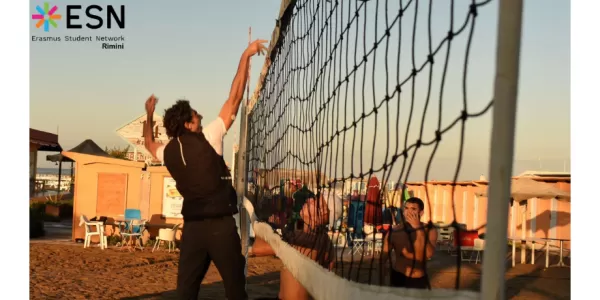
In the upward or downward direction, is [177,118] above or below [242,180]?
above

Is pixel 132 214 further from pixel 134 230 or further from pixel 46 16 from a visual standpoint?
pixel 46 16

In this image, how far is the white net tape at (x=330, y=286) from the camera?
1.49 meters

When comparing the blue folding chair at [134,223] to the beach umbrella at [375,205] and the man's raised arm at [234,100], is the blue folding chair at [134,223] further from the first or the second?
the man's raised arm at [234,100]

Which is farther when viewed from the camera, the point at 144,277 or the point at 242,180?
the point at 144,277

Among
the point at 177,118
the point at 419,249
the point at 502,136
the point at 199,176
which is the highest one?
the point at 177,118

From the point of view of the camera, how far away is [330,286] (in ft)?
7.93

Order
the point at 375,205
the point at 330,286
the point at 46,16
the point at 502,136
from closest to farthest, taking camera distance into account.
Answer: the point at 502,136, the point at 330,286, the point at 375,205, the point at 46,16

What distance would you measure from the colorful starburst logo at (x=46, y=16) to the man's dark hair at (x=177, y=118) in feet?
17.2

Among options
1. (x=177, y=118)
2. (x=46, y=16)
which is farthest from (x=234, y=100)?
(x=46, y=16)

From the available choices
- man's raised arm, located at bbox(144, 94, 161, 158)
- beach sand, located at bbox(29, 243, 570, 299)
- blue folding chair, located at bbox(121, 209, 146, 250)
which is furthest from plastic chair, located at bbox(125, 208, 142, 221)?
man's raised arm, located at bbox(144, 94, 161, 158)

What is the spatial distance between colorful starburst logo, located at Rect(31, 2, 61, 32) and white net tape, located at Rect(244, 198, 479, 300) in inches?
201

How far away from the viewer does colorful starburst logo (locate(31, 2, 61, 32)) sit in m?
8.29

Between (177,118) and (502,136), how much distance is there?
2325 mm

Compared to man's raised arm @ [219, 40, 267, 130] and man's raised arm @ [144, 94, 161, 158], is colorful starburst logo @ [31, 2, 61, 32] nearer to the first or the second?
man's raised arm @ [144, 94, 161, 158]
